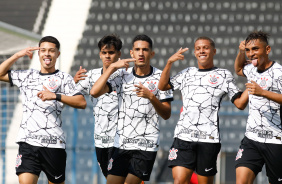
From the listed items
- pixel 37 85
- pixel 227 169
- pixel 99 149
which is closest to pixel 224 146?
pixel 227 169

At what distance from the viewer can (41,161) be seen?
6.00 metres

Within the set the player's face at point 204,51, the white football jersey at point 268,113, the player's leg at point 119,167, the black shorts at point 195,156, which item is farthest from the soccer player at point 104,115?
the white football jersey at point 268,113

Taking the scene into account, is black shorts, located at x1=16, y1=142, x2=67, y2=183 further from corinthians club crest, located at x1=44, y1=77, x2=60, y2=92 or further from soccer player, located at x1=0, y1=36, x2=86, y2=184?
corinthians club crest, located at x1=44, y1=77, x2=60, y2=92

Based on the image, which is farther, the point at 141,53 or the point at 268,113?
the point at 141,53

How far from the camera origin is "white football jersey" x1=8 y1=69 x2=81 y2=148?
19.5 feet

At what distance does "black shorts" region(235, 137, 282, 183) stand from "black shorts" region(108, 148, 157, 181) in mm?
888

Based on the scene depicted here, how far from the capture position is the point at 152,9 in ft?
43.1

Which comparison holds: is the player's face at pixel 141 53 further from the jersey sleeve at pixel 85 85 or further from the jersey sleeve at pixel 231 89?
the jersey sleeve at pixel 85 85

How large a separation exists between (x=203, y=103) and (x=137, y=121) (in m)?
0.67

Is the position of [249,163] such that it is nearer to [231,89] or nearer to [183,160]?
[183,160]

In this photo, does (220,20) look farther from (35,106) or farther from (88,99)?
(35,106)

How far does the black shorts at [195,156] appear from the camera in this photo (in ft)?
19.3

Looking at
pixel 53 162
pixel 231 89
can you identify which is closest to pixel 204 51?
pixel 231 89

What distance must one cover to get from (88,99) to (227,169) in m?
2.54
